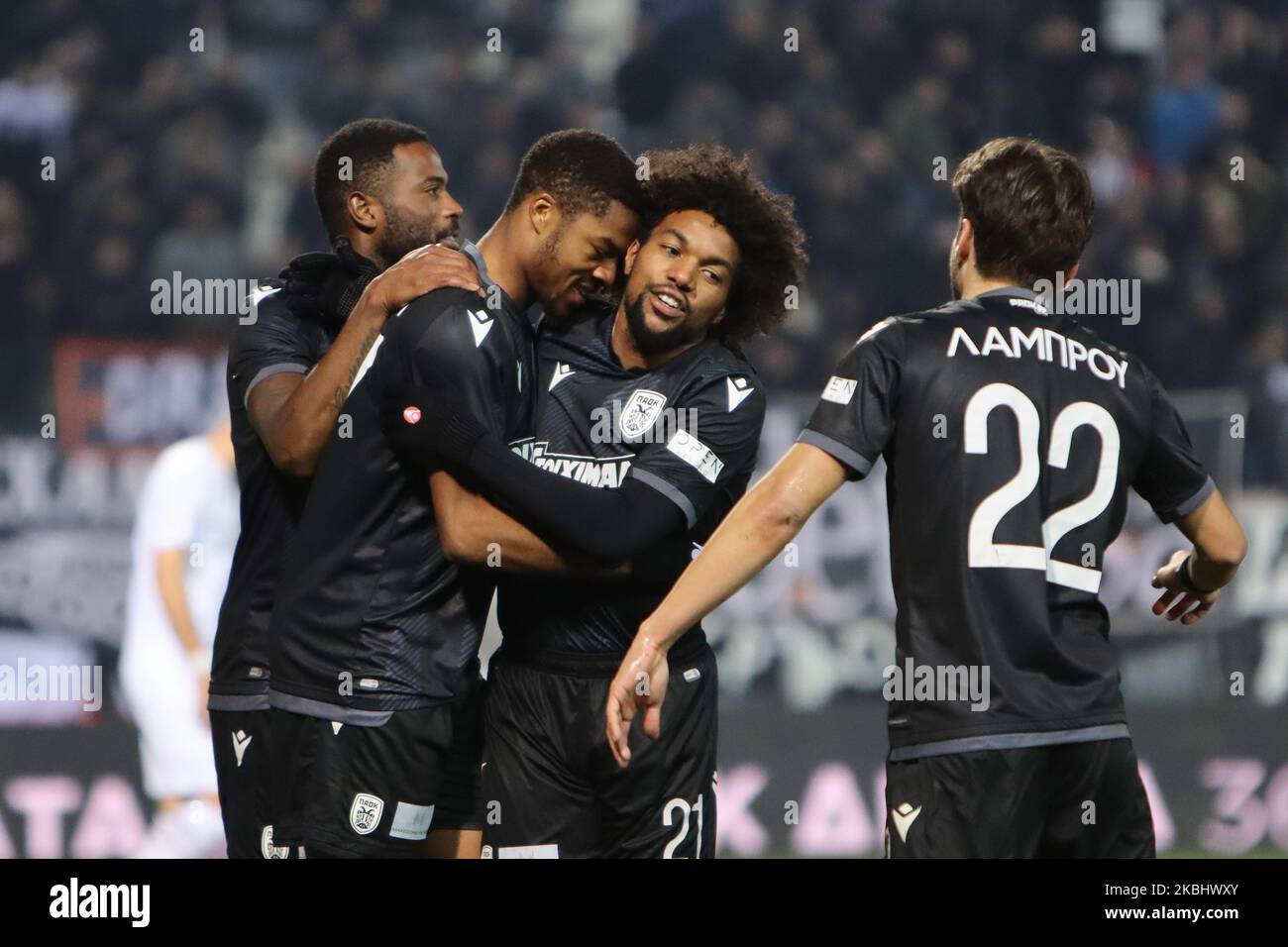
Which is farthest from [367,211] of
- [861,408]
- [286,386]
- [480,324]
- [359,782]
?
[861,408]

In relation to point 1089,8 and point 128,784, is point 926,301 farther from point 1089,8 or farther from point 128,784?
point 128,784

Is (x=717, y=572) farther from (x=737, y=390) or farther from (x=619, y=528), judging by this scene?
(x=737, y=390)

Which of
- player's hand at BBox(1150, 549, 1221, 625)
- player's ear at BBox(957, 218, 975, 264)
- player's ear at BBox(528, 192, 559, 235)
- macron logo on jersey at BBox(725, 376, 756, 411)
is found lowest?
player's hand at BBox(1150, 549, 1221, 625)

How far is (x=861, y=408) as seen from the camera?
3258 millimetres

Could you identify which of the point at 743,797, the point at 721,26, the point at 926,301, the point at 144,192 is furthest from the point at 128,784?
the point at 721,26

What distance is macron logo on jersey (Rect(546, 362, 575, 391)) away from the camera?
397 cm

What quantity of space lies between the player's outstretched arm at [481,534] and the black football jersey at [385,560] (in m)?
0.13

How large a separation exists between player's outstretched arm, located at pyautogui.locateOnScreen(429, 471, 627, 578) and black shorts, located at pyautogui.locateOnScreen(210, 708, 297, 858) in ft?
2.55

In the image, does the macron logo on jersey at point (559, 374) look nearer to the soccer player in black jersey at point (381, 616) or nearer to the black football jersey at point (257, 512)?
the soccer player in black jersey at point (381, 616)

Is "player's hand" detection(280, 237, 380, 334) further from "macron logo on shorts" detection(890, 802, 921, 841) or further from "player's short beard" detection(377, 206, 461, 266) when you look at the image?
"macron logo on shorts" detection(890, 802, 921, 841)

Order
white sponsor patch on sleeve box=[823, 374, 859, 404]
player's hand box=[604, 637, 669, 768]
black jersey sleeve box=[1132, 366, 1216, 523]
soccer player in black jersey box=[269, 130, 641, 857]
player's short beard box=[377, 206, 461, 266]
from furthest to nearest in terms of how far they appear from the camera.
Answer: player's short beard box=[377, 206, 461, 266] < soccer player in black jersey box=[269, 130, 641, 857] < black jersey sleeve box=[1132, 366, 1216, 523] < white sponsor patch on sleeve box=[823, 374, 859, 404] < player's hand box=[604, 637, 669, 768]

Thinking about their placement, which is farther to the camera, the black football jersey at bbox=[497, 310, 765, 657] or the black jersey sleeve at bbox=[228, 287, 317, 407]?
the black jersey sleeve at bbox=[228, 287, 317, 407]

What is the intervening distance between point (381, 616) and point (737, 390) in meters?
1.03

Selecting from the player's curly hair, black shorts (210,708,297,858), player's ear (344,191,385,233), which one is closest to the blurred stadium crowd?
player's ear (344,191,385,233)
